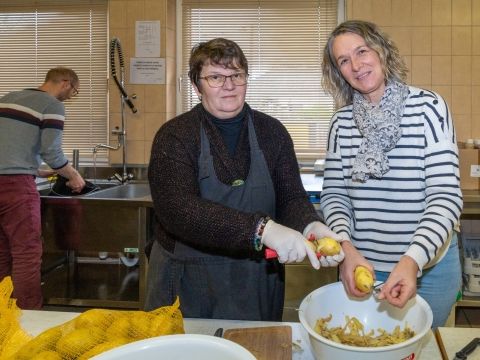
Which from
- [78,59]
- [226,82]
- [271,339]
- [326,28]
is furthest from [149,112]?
[271,339]

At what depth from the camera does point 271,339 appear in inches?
39.1

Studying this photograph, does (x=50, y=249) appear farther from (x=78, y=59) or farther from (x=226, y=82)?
(x=226, y=82)

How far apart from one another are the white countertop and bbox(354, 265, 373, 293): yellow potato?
16 cm

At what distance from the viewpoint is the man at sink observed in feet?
7.55

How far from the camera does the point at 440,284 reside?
1.32m

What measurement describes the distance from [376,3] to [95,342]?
8.83ft

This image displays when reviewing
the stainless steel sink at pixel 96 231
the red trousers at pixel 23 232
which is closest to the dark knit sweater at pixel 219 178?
the stainless steel sink at pixel 96 231

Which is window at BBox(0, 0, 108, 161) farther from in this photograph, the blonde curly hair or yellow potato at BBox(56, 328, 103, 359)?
yellow potato at BBox(56, 328, 103, 359)

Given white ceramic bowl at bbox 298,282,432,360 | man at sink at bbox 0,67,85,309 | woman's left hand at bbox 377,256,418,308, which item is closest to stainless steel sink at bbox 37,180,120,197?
man at sink at bbox 0,67,85,309

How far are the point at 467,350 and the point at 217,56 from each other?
0.88 meters

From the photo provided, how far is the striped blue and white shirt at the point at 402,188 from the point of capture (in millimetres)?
1177

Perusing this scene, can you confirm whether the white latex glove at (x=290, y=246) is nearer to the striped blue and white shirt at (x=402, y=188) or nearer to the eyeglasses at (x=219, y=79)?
the striped blue and white shirt at (x=402, y=188)

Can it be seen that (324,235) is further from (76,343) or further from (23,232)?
(23,232)

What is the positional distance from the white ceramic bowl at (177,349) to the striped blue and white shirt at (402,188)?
0.63 metres
